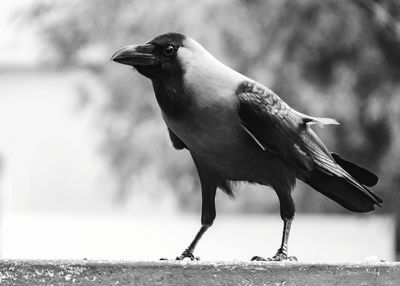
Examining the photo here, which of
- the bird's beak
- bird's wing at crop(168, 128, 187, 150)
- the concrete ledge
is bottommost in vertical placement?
the concrete ledge

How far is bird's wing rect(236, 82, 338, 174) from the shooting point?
3254 millimetres

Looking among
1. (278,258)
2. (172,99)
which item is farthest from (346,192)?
(172,99)

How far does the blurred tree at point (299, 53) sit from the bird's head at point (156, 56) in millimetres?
6059

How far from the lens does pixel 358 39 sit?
936cm

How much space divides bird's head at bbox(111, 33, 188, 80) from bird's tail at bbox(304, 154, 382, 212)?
2.33 feet

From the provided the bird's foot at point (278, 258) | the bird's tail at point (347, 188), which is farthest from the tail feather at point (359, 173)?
the bird's foot at point (278, 258)

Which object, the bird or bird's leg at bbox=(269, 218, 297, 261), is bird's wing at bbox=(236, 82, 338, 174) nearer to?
the bird

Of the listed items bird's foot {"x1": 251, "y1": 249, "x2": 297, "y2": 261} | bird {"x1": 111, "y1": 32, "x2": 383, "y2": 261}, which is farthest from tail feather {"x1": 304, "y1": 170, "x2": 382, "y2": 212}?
bird's foot {"x1": 251, "y1": 249, "x2": 297, "y2": 261}

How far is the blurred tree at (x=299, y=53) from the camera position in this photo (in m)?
9.37

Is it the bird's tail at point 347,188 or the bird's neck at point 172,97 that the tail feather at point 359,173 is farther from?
the bird's neck at point 172,97

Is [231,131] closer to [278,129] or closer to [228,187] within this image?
[278,129]


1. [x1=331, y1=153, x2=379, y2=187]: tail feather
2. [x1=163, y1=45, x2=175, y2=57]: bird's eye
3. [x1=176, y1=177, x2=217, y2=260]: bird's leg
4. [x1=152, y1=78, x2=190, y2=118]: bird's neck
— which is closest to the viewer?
[x1=152, y1=78, x2=190, y2=118]: bird's neck

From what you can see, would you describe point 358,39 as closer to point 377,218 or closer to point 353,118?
point 353,118

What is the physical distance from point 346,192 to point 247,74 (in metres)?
6.18
